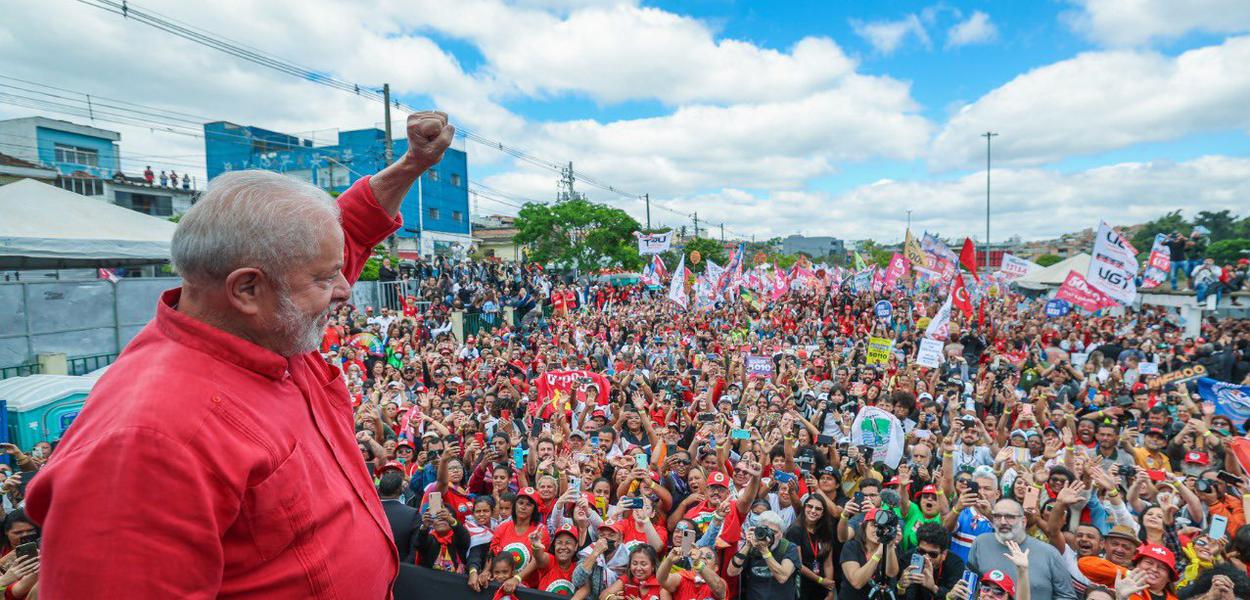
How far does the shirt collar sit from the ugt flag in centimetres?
1106

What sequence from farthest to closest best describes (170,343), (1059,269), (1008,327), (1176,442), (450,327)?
(1059,269) < (1008,327) < (450,327) < (1176,442) < (170,343)

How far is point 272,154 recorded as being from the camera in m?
39.7

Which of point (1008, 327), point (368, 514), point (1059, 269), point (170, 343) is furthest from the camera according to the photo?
Answer: point (1059, 269)

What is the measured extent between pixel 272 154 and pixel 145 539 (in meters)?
45.4

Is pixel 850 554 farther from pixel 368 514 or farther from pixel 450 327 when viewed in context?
pixel 450 327

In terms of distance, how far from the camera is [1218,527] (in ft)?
17.3

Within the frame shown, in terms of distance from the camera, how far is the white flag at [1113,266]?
509 inches

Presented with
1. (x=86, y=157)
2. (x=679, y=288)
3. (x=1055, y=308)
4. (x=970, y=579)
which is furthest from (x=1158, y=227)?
(x=86, y=157)

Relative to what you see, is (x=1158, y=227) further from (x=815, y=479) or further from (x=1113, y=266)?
(x=815, y=479)

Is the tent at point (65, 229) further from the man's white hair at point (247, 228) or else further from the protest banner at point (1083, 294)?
the protest banner at point (1083, 294)

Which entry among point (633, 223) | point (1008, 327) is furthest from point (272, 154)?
point (1008, 327)

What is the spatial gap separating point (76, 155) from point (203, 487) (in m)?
48.8

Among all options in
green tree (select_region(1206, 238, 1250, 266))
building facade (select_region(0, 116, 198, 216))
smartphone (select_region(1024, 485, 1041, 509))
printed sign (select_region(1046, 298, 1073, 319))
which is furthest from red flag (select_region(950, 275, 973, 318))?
building facade (select_region(0, 116, 198, 216))

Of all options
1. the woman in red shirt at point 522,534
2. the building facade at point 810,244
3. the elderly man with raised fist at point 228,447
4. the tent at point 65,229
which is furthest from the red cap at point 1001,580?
the building facade at point 810,244
